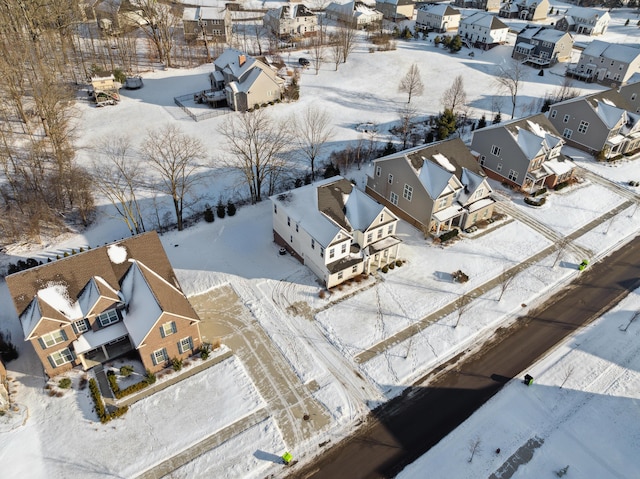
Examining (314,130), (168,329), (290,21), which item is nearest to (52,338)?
(168,329)

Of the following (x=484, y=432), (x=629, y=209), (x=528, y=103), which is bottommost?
(x=484, y=432)

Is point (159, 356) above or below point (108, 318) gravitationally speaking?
below

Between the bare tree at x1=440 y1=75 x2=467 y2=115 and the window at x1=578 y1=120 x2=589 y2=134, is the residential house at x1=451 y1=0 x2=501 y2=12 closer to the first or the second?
the bare tree at x1=440 y1=75 x2=467 y2=115

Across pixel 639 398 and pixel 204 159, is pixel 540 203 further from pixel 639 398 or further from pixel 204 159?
pixel 204 159

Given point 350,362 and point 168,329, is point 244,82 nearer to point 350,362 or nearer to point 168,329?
point 168,329

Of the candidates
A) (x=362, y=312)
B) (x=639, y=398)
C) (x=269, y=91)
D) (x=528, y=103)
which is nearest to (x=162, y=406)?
(x=362, y=312)

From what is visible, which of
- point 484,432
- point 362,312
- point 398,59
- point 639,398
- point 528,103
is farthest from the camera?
point 398,59

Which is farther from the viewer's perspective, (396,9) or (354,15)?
(396,9)
